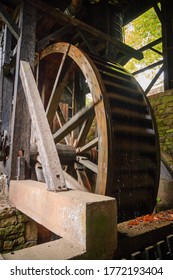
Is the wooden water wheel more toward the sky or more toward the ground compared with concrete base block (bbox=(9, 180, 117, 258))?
more toward the sky

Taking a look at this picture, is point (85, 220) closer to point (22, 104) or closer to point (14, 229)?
point (14, 229)

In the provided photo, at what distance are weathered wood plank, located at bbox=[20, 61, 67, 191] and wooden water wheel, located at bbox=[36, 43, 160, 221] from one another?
2.88 feet

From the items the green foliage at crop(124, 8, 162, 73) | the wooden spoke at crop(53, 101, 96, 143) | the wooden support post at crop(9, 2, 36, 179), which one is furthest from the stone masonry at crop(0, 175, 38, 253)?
the green foliage at crop(124, 8, 162, 73)

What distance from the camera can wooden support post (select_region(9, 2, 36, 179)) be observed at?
9.50ft

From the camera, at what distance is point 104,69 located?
356 cm

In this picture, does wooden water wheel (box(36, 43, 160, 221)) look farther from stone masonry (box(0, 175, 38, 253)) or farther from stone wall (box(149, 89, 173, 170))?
stone wall (box(149, 89, 173, 170))

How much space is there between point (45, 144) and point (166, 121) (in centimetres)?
385

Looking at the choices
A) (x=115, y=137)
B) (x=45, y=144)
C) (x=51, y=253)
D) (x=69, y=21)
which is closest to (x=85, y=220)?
(x=51, y=253)

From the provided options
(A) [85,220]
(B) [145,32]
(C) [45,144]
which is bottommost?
(A) [85,220]

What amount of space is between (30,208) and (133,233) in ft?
3.52

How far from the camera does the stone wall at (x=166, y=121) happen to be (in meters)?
4.90

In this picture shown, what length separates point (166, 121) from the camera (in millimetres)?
5012

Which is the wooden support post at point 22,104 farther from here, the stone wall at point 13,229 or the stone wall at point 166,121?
the stone wall at point 166,121
